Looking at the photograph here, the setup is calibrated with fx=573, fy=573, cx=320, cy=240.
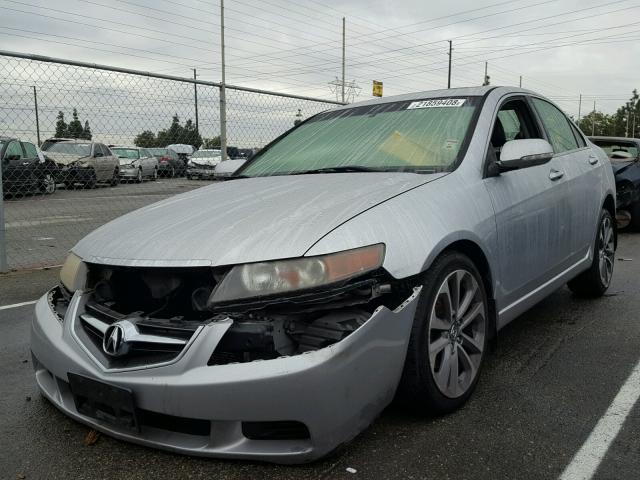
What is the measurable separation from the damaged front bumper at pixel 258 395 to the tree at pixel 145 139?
5239 mm

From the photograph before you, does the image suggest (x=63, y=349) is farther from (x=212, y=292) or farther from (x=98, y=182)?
(x=98, y=182)

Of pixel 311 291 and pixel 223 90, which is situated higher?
pixel 223 90

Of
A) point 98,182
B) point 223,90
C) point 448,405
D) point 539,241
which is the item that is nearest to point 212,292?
point 448,405

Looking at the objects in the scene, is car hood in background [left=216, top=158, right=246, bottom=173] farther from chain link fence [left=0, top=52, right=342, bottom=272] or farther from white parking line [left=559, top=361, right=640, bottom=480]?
white parking line [left=559, top=361, right=640, bottom=480]

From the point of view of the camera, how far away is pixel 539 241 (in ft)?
10.7

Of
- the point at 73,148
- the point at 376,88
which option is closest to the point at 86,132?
the point at 73,148

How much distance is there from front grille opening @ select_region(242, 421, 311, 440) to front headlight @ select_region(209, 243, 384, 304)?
44 cm

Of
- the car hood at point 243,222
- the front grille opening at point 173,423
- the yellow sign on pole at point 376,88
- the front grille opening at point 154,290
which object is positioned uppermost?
the yellow sign on pole at point 376,88

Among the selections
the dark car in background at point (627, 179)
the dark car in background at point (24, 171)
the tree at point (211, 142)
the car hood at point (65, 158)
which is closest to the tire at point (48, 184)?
the dark car in background at point (24, 171)

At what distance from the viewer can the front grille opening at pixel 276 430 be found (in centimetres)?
194

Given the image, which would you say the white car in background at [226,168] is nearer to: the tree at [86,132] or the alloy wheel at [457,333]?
the alloy wheel at [457,333]

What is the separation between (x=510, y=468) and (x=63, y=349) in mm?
1742

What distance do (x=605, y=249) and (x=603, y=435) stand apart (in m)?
2.56

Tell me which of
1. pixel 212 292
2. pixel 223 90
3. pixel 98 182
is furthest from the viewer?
pixel 98 182
